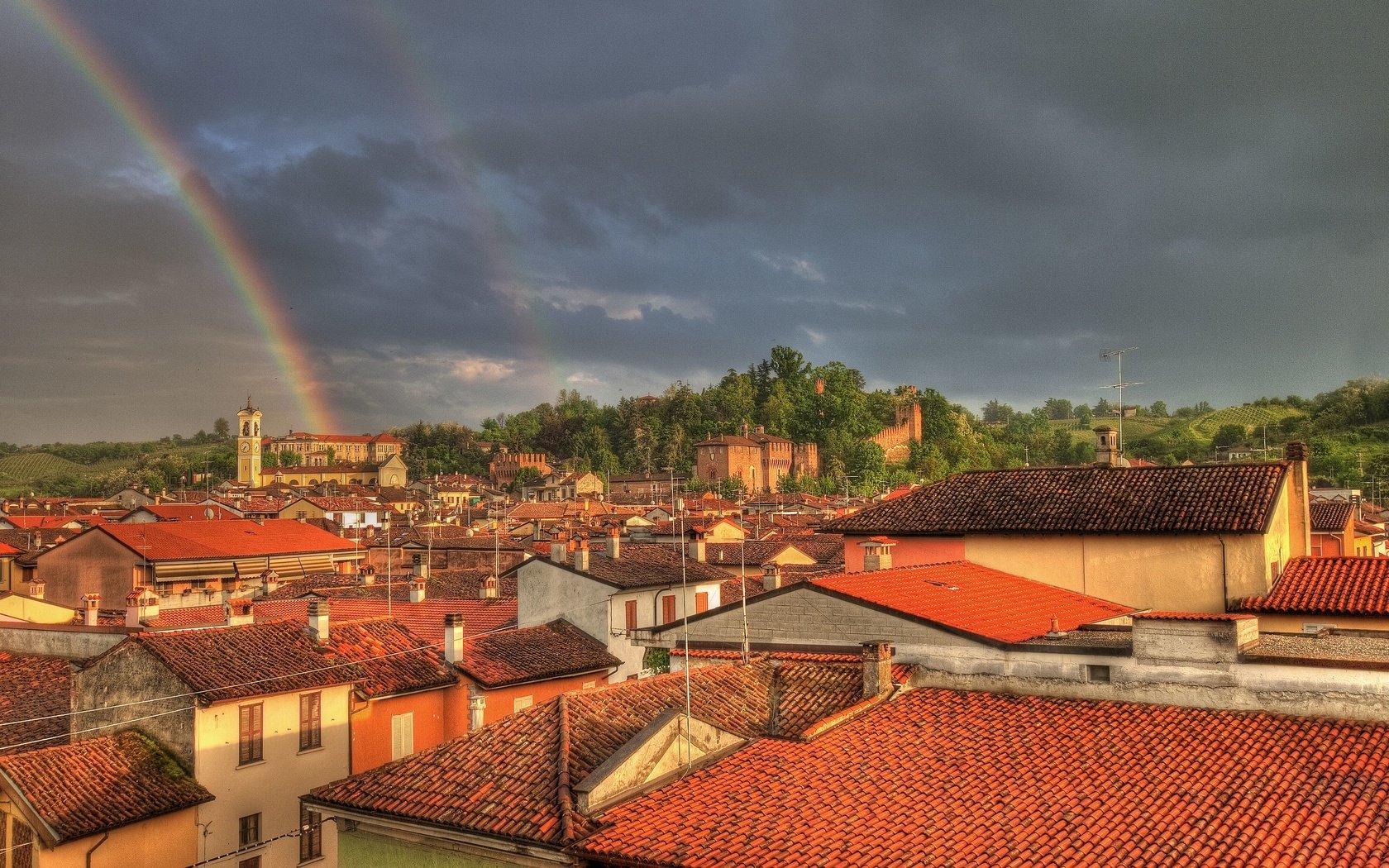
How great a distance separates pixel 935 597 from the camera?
1642 cm

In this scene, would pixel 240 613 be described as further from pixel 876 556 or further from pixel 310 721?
pixel 876 556

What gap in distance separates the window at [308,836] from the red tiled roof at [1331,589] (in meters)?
17.5

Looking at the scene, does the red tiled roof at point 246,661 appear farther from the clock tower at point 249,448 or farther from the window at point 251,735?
the clock tower at point 249,448

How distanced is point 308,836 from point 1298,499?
22973 millimetres

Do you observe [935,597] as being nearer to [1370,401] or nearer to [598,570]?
[598,570]

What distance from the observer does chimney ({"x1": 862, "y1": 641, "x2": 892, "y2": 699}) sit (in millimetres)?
13172

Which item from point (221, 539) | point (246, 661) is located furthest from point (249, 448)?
point (246, 661)

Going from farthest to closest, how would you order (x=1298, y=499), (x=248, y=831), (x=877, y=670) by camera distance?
(x=1298, y=499) < (x=248, y=831) < (x=877, y=670)

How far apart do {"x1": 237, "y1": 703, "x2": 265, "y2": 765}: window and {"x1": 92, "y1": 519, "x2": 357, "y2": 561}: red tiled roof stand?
28263mm

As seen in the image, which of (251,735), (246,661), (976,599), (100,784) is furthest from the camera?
(246,661)

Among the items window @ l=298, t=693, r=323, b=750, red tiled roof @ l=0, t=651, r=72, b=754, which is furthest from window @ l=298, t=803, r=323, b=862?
red tiled roof @ l=0, t=651, r=72, b=754

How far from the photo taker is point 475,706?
1825cm

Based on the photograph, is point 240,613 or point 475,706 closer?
point 475,706

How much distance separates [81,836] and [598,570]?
13.3m
